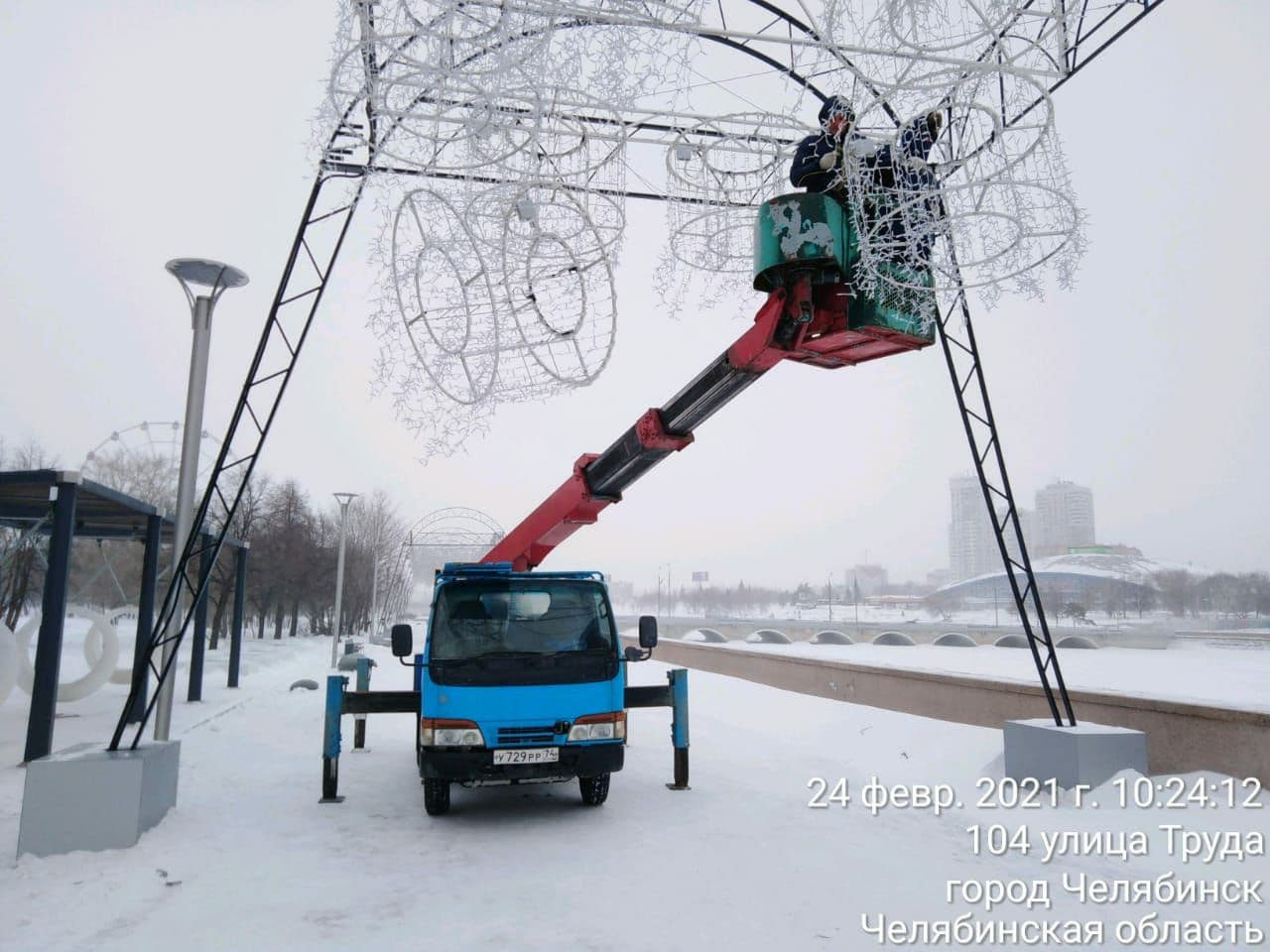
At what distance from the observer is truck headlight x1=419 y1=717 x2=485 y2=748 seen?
720cm

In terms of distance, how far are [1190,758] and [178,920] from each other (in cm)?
897

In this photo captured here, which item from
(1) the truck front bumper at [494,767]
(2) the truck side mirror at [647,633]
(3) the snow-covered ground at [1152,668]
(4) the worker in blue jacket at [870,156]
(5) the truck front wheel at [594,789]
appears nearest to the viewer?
(4) the worker in blue jacket at [870,156]

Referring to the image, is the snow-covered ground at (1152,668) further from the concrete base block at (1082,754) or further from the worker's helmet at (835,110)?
the worker's helmet at (835,110)

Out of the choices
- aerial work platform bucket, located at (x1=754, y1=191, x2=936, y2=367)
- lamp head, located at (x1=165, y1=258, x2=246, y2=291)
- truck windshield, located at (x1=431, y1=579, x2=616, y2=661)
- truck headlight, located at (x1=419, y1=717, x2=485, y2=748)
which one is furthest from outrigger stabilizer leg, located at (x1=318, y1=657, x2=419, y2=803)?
aerial work platform bucket, located at (x1=754, y1=191, x2=936, y2=367)

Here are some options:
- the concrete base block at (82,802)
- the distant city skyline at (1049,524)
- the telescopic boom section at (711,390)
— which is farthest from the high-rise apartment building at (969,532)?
the concrete base block at (82,802)

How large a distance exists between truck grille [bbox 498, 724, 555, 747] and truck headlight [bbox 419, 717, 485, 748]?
18 cm

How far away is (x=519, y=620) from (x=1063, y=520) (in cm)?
10321

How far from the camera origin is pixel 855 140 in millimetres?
5773

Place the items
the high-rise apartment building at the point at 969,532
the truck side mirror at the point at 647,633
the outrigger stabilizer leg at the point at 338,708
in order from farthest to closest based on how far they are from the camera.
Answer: the high-rise apartment building at the point at 969,532 → the truck side mirror at the point at 647,633 → the outrigger stabilizer leg at the point at 338,708

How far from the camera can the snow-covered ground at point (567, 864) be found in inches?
194

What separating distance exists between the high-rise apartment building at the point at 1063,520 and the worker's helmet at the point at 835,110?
326 ft

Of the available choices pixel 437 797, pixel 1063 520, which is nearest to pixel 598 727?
pixel 437 797

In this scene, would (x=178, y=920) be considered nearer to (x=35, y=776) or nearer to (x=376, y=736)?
(x=35, y=776)

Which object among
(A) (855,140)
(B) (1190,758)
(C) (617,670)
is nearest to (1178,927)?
(B) (1190,758)
